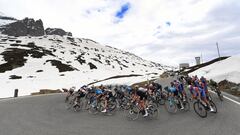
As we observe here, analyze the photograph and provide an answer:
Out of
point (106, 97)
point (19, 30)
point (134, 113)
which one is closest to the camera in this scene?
point (134, 113)

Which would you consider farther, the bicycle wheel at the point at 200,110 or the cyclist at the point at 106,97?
the cyclist at the point at 106,97

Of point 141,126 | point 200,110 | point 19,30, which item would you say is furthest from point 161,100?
point 19,30

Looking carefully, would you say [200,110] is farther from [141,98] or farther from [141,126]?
[141,126]

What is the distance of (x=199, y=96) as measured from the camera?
38.3 feet

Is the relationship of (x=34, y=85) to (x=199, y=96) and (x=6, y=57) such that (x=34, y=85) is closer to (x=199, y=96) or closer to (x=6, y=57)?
(x=6, y=57)

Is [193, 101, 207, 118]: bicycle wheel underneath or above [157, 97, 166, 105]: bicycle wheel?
underneath

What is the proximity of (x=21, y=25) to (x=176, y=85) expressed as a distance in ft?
689

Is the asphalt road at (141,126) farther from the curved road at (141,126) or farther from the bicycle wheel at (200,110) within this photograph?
the bicycle wheel at (200,110)

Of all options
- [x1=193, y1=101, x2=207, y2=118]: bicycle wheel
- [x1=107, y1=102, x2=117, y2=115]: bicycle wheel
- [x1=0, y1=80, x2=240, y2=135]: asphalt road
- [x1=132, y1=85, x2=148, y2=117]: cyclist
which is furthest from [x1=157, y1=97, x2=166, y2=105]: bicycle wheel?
[x1=193, y1=101, x2=207, y2=118]: bicycle wheel

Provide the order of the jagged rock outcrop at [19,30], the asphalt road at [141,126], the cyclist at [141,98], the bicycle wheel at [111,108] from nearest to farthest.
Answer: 1. the asphalt road at [141,126]
2. the cyclist at [141,98]
3. the bicycle wheel at [111,108]
4. the jagged rock outcrop at [19,30]

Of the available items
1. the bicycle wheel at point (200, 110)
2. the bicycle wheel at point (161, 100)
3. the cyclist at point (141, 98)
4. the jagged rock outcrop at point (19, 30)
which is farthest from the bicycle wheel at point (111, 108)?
the jagged rock outcrop at point (19, 30)

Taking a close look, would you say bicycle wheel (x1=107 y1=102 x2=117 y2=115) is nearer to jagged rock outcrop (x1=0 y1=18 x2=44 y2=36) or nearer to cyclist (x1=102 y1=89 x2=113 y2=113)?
cyclist (x1=102 y1=89 x2=113 y2=113)

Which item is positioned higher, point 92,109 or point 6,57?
point 6,57

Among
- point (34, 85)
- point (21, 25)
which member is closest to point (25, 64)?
point (34, 85)
